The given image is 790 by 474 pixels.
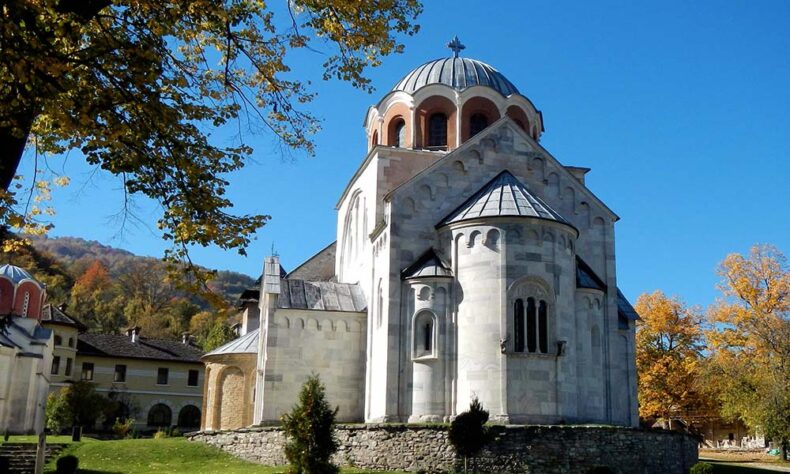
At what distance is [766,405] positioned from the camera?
96.8ft

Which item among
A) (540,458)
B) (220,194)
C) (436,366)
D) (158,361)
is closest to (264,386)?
(436,366)

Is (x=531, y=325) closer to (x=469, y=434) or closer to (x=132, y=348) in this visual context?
(x=469, y=434)

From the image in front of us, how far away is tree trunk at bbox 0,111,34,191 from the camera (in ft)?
23.5

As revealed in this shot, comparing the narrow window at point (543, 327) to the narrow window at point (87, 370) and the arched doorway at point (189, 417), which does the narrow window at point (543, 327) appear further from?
the narrow window at point (87, 370)

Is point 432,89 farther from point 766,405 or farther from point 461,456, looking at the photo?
point 766,405

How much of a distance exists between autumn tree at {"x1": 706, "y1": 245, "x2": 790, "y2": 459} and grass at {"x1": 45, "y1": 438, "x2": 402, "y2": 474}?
815 inches

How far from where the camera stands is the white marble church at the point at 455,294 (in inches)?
761

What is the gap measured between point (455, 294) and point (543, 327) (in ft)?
7.99

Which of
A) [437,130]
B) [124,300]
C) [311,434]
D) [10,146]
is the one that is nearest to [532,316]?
[311,434]

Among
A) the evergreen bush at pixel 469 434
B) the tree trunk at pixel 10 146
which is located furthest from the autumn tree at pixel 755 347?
the tree trunk at pixel 10 146

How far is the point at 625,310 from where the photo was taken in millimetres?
23422

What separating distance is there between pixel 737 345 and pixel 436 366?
19252 mm

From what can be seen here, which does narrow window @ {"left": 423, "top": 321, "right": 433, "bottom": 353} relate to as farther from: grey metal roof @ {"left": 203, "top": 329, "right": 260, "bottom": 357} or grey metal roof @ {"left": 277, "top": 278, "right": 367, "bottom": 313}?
grey metal roof @ {"left": 203, "top": 329, "right": 260, "bottom": 357}

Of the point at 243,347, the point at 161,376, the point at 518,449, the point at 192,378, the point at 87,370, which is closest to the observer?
the point at 518,449
